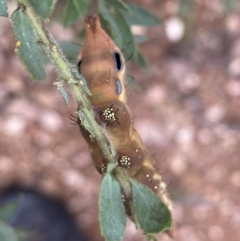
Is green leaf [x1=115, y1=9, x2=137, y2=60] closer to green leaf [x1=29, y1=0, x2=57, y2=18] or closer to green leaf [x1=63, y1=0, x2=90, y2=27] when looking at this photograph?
green leaf [x1=63, y1=0, x2=90, y2=27]

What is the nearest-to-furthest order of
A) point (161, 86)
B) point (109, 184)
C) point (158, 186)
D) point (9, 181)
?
point (109, 184) < point (158, 186) < point (9, 181) < point (161, 86)

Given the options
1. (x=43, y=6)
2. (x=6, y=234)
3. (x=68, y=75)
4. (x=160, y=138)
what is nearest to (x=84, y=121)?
(x=68, y=75)

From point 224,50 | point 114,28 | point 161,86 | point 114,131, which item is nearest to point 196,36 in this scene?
point 224,50

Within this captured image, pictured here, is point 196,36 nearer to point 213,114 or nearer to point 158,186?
point 213,114

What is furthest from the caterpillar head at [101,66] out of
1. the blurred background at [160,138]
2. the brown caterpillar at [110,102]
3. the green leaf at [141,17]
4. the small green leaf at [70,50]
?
the blurred background at [160,138]

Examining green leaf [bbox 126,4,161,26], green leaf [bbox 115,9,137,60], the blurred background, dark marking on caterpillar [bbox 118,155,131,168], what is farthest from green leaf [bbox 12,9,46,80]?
the blurred background
